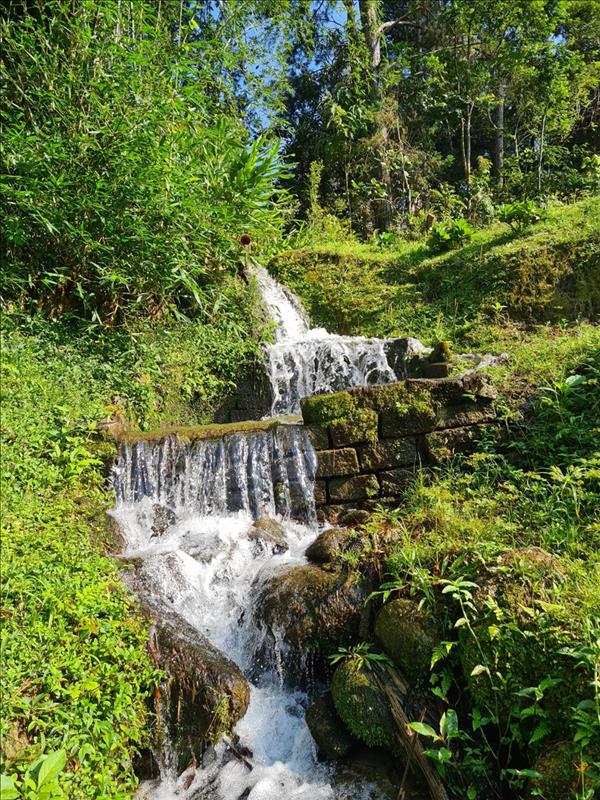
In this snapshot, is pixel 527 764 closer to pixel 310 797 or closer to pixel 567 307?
pixel 310 797

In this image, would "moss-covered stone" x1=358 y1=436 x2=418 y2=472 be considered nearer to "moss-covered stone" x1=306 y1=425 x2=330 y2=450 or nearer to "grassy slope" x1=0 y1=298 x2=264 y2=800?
"moss-covered stone" x1=306 y1=425 x2=330 y2=450

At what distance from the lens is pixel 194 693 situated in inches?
119

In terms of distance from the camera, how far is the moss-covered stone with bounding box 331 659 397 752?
2719 mm

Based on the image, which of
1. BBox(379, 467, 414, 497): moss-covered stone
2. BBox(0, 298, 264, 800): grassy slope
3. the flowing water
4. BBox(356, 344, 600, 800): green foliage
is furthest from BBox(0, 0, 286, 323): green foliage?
Result: BBox(356, 344, 600, 800): green foliage

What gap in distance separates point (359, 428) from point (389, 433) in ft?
0.91

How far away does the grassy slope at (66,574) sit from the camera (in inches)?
98.7

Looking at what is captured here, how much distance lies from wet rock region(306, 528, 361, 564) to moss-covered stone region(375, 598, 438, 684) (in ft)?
2.27

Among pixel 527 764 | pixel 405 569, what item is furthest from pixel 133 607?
pixel 527 764

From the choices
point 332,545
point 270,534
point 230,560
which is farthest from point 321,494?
point 230,560

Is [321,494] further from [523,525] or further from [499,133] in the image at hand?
[499,133]

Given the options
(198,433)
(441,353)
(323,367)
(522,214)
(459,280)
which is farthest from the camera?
(522,214)

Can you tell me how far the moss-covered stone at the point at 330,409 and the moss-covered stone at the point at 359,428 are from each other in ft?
0.21

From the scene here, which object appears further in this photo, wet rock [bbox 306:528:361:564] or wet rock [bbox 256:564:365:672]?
wet rock [bbox 306:528:361:564]

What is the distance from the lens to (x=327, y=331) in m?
8.79
